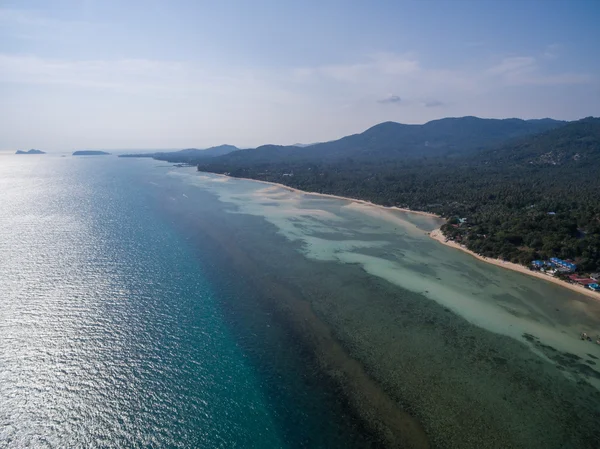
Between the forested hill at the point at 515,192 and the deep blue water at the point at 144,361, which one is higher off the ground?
the forested hill at the point at 515,192

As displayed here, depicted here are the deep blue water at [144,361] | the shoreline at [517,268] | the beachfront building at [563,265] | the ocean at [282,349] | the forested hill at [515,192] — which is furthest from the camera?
the forested hill at [515,192]

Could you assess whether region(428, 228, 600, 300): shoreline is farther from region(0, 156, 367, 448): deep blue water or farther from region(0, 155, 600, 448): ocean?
region(0, 156, 367, 448): deep blue water

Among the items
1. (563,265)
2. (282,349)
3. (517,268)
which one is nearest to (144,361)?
(282,349)

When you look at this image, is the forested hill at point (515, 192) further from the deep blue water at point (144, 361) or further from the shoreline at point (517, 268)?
the deep blue water at point (144, 361)

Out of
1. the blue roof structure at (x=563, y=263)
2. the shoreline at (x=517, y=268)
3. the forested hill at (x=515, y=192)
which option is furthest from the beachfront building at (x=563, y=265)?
the shoreline at (x=517, y=268)

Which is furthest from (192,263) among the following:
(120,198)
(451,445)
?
(120,198)

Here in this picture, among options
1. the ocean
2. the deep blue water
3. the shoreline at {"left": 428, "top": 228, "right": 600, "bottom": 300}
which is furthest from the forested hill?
the deep blue water
